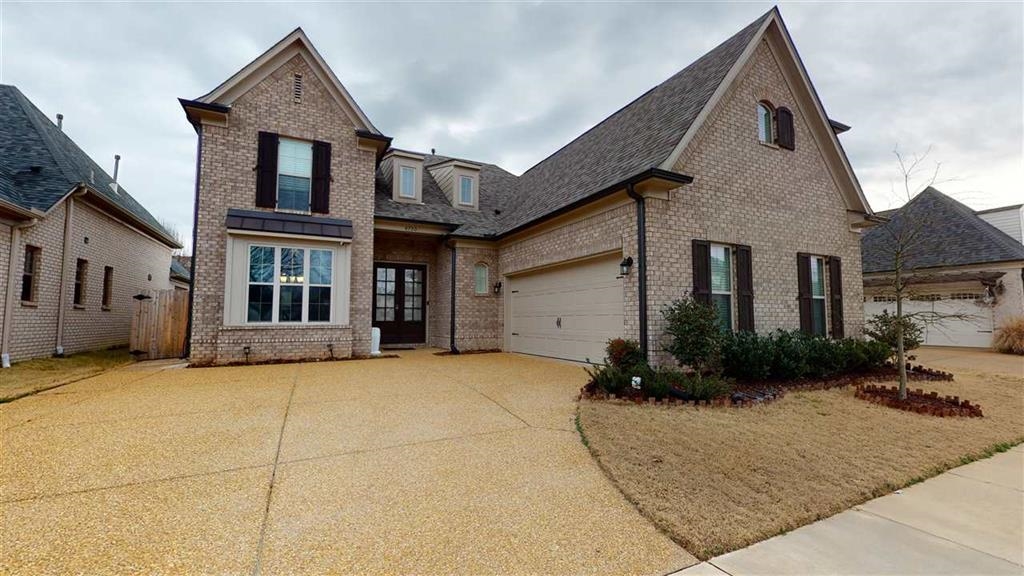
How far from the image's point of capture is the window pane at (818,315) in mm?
9516

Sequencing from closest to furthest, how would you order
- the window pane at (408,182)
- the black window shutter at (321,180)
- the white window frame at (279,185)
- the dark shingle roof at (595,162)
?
1. the dark shingle roof at (595,162)
2. the white window frame at (279,185)
3. the black window shutter at (321,180)
4. the window pane at (408,182)

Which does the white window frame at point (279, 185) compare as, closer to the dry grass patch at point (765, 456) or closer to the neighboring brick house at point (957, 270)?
the dry grass patch at point (765, 456)

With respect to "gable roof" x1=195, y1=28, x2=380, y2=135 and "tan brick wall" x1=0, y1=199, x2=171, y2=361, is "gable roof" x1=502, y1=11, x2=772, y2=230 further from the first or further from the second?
"tan brick wall" x1=0, y1=199, x2=171, y2=361

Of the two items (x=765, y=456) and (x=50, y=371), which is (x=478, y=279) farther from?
(x=765, y=456)

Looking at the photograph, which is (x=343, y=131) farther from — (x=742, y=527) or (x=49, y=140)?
(x=742, y=527)

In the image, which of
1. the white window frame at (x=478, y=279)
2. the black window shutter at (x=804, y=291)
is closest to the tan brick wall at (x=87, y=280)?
the white window frame at (x=478, y=279)

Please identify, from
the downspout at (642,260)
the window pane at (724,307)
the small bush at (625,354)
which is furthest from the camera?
the window pane at (724,307)

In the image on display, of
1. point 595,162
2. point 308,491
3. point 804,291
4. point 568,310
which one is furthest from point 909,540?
point 595,162

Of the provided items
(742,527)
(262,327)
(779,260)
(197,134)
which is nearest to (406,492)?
(742,527)

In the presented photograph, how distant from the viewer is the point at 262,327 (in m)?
9.52

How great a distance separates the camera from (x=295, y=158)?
1017 cm

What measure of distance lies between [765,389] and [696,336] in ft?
4.61

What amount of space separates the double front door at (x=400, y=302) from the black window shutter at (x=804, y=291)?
10.1 m

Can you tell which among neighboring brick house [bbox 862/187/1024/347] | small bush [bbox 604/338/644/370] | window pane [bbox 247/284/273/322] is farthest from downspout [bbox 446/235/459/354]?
neighboring brick house [bbox 862/187/1024/347]
